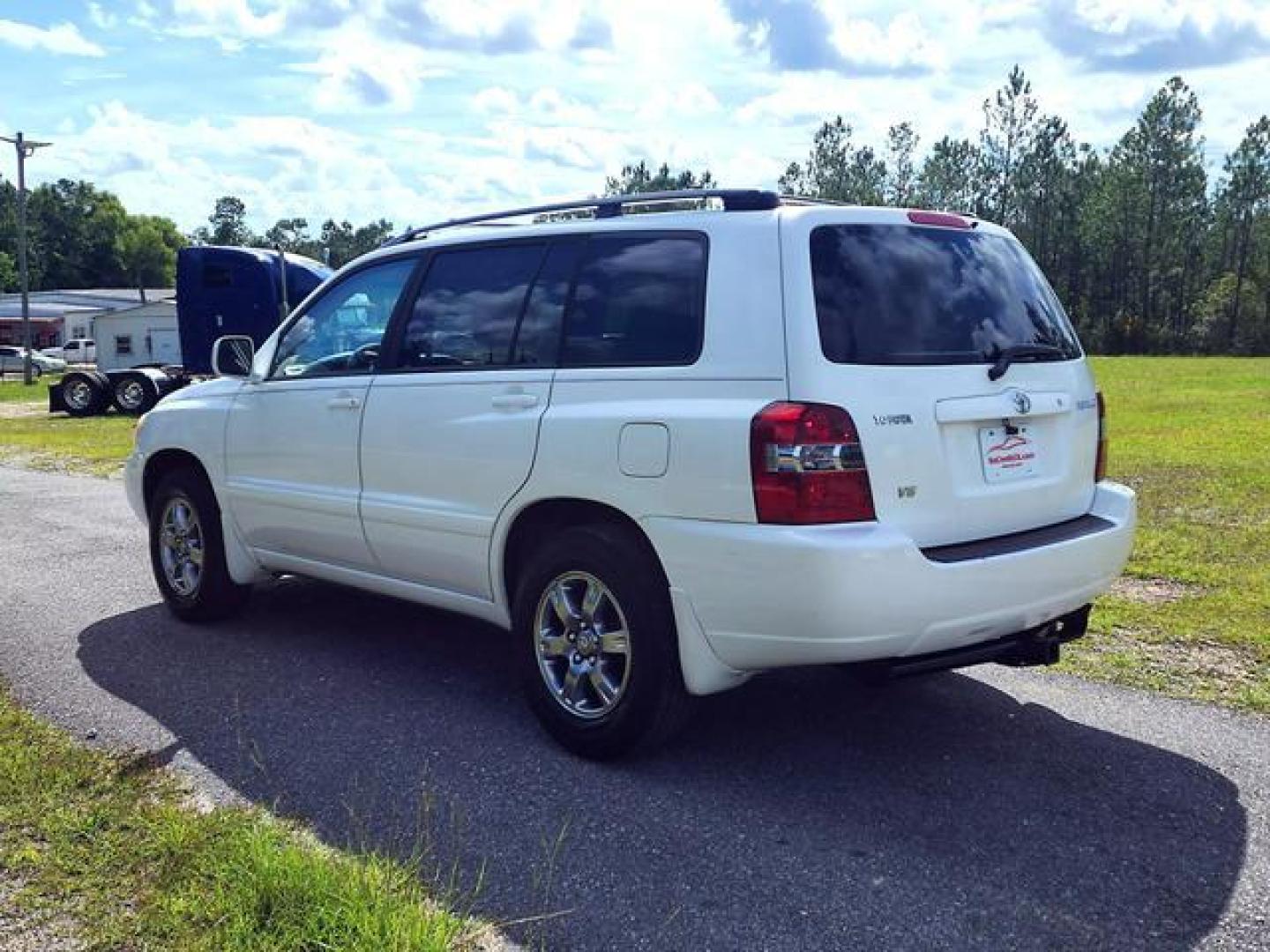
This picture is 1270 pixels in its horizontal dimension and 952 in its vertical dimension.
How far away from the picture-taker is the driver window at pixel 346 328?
199 inches

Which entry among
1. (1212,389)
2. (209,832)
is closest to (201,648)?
(209,832)

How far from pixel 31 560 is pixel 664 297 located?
578 centimetres

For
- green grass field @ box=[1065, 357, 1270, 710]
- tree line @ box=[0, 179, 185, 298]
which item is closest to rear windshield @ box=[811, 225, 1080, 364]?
green grass field @ box=[1065, 357, 1270, 710]

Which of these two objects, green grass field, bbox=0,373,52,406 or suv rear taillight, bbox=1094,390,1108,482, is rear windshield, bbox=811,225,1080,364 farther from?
green grass field, bbox=0,373,52,406

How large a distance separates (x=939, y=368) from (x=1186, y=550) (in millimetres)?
4520

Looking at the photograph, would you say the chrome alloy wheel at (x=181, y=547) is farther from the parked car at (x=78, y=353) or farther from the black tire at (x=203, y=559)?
the parked car at (x=78, y=353)

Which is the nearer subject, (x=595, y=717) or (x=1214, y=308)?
(x=595, y=717)

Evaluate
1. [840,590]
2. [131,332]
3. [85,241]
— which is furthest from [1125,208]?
[85,241]

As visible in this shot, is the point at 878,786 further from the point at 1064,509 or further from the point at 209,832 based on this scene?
the point at 209,832

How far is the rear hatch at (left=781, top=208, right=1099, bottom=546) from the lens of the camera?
356cm

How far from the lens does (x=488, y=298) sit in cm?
459

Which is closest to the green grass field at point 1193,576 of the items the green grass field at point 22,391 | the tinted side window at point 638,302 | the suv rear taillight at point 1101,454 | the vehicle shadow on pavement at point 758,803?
the vehicle shadow on pavement at point 758,803

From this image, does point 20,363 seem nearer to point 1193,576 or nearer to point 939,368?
point 1193,576

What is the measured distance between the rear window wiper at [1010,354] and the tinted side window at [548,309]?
1.50 m
